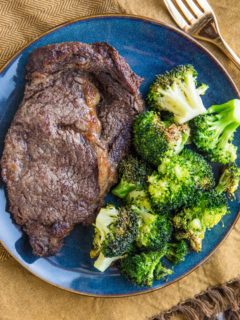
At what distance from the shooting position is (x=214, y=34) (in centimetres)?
404

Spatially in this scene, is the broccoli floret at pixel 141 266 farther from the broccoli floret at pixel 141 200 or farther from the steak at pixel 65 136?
the steak at pixel 65 136

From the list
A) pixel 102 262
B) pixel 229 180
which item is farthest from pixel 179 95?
pixel 102 262

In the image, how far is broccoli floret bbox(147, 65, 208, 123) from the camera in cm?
374

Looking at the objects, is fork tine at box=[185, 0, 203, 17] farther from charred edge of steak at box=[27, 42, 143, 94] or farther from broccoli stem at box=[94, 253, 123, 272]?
broccoli stem at box=[94, 253, 123, 272]

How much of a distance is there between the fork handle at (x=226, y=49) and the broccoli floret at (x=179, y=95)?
0.42 m

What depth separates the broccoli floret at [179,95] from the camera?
3738mm

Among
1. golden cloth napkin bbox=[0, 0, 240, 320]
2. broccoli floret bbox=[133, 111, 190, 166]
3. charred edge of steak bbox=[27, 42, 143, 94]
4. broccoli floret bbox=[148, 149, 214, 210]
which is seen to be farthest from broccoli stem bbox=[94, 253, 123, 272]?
charred edge of steak bbox=[27, 42, 143, 94]

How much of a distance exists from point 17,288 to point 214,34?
2.43 metres

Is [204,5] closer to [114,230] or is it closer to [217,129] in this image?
[217,129]

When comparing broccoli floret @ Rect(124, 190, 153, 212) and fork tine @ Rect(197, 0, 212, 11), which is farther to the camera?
fork tine @ Rect(197, 0, 212, 11)

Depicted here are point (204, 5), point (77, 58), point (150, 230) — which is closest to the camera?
point (77, 58)

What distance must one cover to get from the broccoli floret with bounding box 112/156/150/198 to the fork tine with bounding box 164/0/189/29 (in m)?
1.10

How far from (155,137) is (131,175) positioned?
1.07 feet

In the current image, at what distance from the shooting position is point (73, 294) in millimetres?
4047
